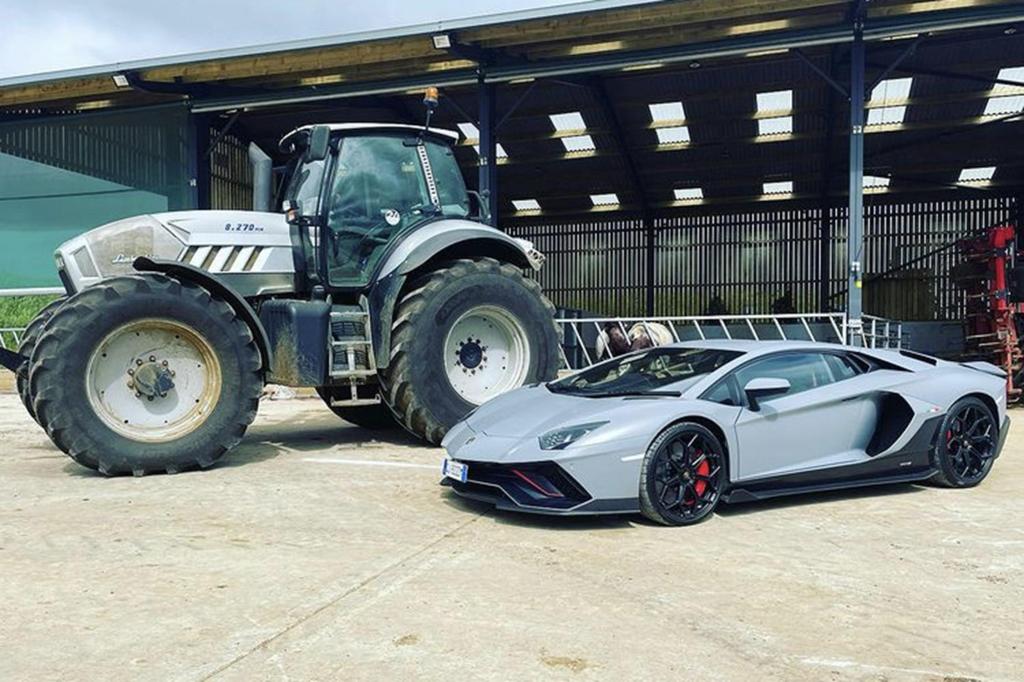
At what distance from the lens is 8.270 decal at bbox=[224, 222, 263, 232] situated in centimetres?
727

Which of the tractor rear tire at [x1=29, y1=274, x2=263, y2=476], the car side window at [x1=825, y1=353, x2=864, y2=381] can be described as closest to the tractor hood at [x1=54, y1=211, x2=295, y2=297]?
the tractor rear tire at [x1=29, y1=274, x2=263, y2=476]

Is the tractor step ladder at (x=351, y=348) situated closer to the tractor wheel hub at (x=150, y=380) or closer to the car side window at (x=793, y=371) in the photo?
the tractor wheel hub at (x=150, y=380)

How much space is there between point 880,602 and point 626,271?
22.7m

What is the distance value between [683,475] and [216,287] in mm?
3756

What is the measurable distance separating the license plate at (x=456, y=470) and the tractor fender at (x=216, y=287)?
7.05ft

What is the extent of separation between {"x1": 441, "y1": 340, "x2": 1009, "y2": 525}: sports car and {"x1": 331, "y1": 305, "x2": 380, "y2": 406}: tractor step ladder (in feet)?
5.54

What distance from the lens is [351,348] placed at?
7297mm

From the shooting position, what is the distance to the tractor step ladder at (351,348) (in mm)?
7246

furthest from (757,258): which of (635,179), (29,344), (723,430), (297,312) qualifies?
(29,344)

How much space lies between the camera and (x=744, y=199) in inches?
930

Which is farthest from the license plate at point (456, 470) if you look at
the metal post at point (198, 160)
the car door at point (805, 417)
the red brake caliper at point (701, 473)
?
the metal post at point (198, 160)

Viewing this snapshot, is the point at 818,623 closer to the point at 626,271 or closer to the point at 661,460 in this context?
the point at 661,460

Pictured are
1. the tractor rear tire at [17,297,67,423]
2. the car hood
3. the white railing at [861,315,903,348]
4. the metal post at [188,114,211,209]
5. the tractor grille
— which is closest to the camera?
the car hood

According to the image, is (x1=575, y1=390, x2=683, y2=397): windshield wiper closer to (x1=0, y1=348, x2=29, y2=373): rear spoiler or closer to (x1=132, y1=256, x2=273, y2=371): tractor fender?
(x1=132, y1=256, x2=273, y2=371): tractor fender
